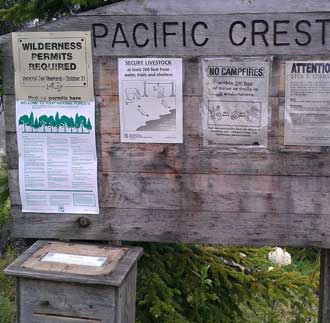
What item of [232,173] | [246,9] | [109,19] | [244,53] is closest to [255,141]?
[232,173]

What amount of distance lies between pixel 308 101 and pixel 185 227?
844mm

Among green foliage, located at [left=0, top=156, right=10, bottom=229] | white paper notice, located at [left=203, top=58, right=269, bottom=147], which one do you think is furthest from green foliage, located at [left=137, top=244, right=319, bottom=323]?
white paper notice, located at [left=203, top=58, right=269, bottom=147]

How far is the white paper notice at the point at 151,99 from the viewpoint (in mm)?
2602

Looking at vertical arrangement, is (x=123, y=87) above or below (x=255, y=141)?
above

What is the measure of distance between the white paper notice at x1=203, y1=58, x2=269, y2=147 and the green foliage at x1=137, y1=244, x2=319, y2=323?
3.37 feet

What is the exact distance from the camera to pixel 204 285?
3359mm

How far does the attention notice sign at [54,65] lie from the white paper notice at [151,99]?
7.1 inches

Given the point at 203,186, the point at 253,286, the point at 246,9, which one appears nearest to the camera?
the point at 246,9

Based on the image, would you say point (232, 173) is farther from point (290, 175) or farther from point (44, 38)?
point (44, 38)

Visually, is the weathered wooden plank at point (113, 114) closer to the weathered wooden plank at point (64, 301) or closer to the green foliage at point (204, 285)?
the weathered wooden plank at point (64, 301)

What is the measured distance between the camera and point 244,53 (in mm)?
2537

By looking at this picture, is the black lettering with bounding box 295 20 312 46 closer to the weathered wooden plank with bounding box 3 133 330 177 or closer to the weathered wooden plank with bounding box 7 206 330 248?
the weathered wooden plank with bounding box 3 133 330 177

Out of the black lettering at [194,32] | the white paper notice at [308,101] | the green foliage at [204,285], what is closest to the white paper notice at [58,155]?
the black lettering at [194,32]

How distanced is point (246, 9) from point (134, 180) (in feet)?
3.16
